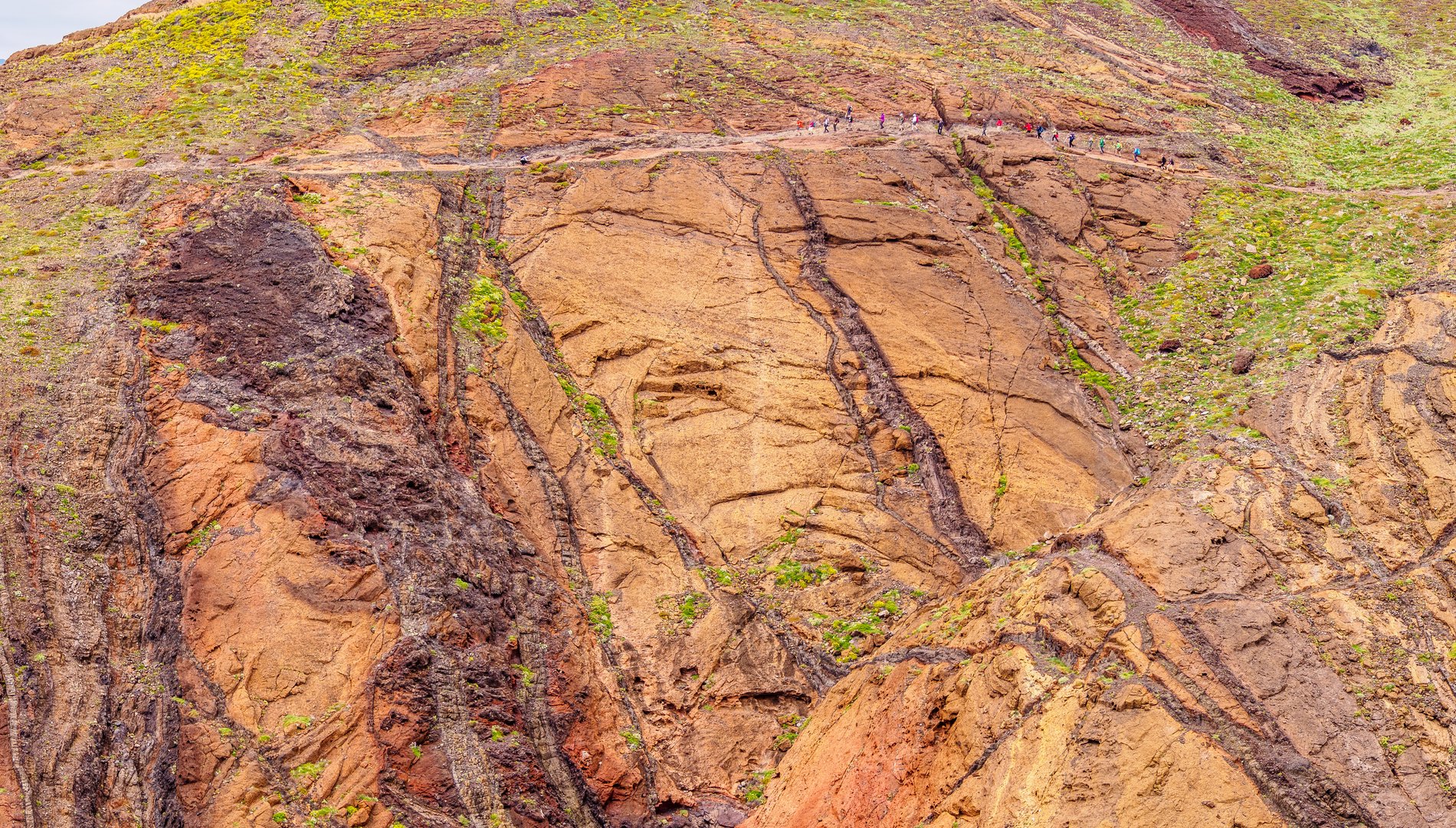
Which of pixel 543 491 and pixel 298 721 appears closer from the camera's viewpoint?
pixel 298 721

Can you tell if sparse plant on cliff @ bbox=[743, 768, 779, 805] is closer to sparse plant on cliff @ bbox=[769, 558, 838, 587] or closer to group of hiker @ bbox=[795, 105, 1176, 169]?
sparse plant on cliff @ bbox=[769, 558, 838, 587]

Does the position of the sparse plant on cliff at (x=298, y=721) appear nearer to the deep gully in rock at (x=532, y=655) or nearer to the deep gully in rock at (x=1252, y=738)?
the deep gully in rock at (x=532, y=655)

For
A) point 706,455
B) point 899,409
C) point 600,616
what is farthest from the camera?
point 899,409

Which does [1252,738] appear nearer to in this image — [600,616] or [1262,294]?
[600,616]

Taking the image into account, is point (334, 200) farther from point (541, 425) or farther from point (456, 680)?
point (456, 680)

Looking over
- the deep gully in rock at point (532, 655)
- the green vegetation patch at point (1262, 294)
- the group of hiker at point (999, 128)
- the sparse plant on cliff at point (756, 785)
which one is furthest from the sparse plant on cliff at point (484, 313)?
the green vegetation patch at point (1262, 294)

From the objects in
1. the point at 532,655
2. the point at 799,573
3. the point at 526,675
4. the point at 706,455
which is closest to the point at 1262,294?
the point at 799,573

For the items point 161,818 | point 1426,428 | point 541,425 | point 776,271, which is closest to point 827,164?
point 776,271

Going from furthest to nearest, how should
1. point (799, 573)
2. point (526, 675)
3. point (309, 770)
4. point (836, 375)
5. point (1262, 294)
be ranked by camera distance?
point (1262, 294), point (836, 375), point (799, 573), point (526, 675), point (309, 770)
